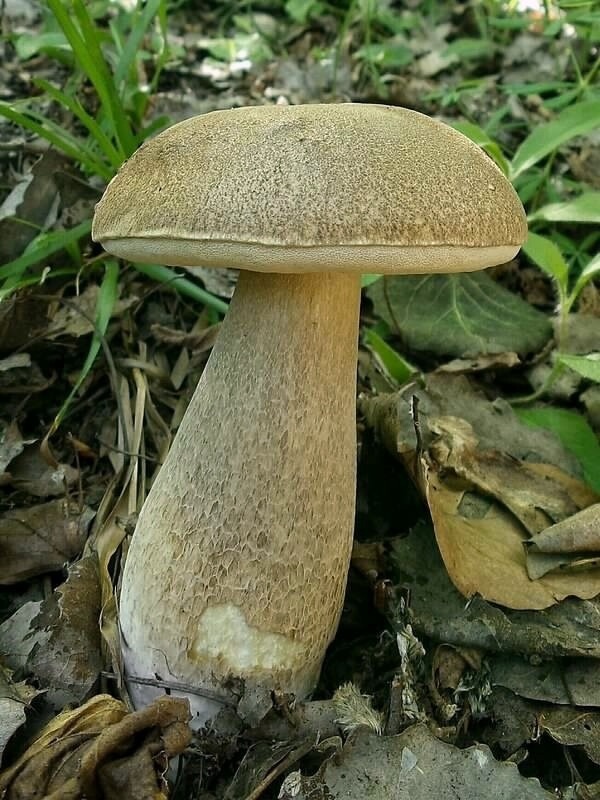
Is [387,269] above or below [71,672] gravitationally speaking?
above

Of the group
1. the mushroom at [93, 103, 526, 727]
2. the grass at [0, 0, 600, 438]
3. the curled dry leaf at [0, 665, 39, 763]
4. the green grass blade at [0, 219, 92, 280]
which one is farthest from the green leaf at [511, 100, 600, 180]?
the curled dry leaf at [0, 665, 39, 763]

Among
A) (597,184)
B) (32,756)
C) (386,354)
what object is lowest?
(597,184)

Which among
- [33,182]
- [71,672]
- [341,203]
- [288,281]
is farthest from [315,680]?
[33,182]

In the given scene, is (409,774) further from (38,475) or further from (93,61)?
(93,61)

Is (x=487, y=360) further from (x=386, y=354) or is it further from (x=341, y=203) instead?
(x=341, y=203)

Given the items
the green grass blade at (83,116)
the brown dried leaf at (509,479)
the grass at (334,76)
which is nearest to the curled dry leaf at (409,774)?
the brown dried leaf at (509,479)

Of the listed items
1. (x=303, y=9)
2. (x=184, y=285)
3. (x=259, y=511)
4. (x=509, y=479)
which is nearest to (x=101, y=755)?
(x=259, y=511)
